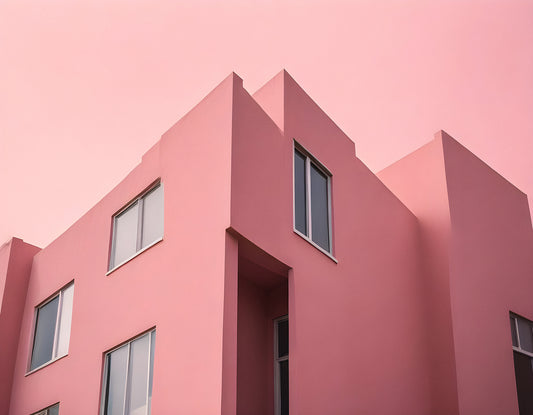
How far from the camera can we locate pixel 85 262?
15.2 m

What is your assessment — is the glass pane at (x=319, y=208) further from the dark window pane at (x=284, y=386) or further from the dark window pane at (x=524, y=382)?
the dark window pane at (x=524, y=382)

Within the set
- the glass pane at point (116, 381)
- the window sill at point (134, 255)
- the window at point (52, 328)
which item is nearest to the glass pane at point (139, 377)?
the glass pane at point (116, 381)

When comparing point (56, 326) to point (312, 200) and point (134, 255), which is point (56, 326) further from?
point (312, 200)

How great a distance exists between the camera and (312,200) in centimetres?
1273

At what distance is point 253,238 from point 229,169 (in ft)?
3.74

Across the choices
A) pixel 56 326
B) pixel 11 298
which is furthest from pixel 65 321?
pixel 11 298

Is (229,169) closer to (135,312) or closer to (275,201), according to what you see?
(275,201)

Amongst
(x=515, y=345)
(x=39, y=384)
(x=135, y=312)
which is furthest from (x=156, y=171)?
(x=515, y=345)

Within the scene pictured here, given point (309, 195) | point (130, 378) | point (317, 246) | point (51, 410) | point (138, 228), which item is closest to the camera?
point (130, 378)

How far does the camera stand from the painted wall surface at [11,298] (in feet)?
56.9

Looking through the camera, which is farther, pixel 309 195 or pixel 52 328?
pixel 52 328

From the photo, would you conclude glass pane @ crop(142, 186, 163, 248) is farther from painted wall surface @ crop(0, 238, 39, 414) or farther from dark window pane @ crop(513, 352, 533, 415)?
dark window pane @ crop(513, 352, 533, 415)

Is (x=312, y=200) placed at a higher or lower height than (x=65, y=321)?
higher

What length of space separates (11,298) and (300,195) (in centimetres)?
982
